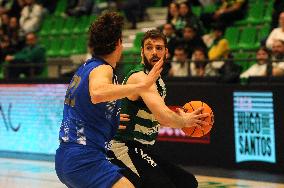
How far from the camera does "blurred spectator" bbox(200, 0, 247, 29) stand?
13266mm

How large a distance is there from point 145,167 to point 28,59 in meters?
9.26

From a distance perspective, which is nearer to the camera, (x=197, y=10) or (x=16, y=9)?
(x=197, y=10)

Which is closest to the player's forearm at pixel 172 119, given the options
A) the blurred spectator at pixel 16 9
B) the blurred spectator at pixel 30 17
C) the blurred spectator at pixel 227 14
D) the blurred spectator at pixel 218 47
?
the blurred spectator at pixel 218 47

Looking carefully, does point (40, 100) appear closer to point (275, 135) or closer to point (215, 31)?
point (215, 31)

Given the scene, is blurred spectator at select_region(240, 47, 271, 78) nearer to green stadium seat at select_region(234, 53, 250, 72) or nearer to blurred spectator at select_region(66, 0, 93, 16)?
green stadium seat at select_region(234, 53, 250, 72)

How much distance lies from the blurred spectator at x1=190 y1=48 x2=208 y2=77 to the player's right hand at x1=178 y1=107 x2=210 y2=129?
5865mm

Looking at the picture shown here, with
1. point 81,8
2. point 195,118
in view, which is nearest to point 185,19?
point 81,8

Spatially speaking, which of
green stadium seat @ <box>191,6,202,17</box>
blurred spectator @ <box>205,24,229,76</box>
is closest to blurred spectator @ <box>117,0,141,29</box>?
green stadium seat @ <box>191,6,202,17</box>

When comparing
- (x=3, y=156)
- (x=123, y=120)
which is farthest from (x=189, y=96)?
(x=123, y=120)

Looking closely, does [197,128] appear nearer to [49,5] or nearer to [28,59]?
[28,59]

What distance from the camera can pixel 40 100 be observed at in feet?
42.7

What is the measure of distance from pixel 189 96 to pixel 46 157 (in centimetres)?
335

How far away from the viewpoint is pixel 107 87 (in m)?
4.39

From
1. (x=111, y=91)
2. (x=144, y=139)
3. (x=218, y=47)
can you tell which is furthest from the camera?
(x=218, y=47)
